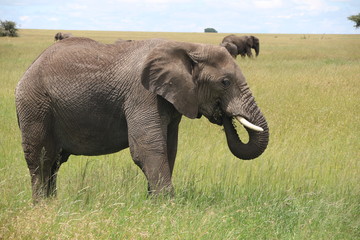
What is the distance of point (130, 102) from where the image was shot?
5.57 meters

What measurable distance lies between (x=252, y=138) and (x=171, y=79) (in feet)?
3.01

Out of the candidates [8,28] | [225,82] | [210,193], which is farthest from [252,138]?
[8,28]

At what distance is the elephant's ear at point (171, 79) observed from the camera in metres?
5.41

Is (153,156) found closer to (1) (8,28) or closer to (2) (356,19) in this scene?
(2) (356,19)

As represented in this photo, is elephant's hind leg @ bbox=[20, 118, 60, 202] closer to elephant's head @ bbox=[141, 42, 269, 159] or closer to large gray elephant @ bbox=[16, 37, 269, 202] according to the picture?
large gray elephant @ bbox=[16, 37, 269, 202]

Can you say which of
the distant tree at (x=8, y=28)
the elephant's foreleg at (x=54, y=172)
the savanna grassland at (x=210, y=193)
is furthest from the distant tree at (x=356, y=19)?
the elephant's foreleg at (x=54, y=172)

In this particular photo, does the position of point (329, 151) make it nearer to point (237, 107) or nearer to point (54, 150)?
point (237, 107)

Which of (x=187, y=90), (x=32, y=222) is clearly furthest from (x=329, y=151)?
(x=32, y=222)

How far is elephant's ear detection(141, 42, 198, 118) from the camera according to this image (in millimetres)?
5410

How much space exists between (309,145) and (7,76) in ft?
39.1

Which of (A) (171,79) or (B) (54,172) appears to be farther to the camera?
(B) (54,172)

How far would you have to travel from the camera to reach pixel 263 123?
550cm

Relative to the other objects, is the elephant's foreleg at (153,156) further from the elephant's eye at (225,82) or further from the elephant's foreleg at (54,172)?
the elephant's foreleg at (54,172)

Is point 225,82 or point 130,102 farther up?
point 225,82
